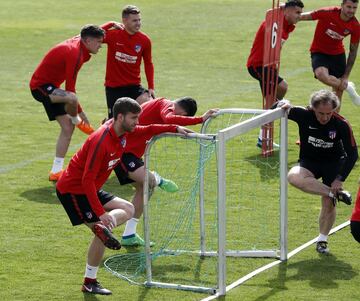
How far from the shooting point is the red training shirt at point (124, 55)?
45.9ft

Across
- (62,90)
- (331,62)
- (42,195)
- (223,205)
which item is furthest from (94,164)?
(331,62)

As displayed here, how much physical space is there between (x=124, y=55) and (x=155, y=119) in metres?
3.45

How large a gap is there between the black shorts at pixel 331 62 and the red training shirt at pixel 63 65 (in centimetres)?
369

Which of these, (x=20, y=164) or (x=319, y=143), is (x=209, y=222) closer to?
(x=319, y=143)

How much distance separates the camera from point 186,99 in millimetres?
10359

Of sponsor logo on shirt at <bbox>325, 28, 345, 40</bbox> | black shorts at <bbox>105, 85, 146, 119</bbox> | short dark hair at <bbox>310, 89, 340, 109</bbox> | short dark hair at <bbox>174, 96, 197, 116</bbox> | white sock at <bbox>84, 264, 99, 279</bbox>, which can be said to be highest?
short dark hair at <bbox>310, 89, 340, 109</bbox>

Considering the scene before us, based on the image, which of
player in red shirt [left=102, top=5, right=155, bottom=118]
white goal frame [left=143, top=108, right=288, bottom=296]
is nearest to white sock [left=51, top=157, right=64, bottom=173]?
player in red shirt [left=102, top=5, right=155, bottom=118]

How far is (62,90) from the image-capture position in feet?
43.2

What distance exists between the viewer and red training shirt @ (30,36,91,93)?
512 inches

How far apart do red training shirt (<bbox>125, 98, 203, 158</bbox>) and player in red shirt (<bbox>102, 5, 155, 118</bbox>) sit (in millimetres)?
3169

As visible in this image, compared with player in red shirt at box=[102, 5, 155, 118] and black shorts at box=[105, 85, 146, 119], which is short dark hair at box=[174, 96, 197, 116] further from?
black shorts at box=[105, 85, 146, 119]

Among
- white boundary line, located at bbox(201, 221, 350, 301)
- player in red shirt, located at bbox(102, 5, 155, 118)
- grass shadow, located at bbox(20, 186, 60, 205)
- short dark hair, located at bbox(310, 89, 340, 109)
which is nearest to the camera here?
white boundary line, located at bbox(201, 221, 350, 301)

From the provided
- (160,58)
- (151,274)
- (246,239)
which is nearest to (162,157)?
(246,239)

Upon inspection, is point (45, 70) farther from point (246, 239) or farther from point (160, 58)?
point (160, 58)
